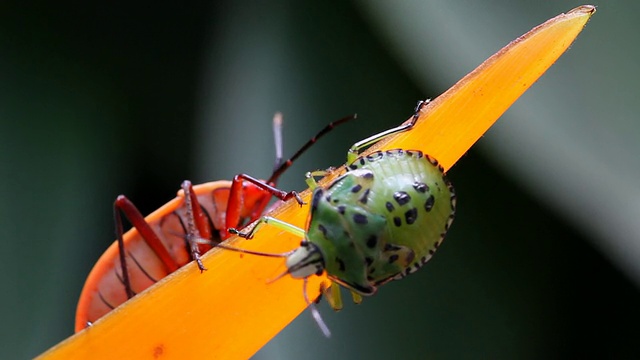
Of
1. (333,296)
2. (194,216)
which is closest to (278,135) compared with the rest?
(194,216)

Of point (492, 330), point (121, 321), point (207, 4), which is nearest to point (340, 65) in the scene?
point (207, 4)

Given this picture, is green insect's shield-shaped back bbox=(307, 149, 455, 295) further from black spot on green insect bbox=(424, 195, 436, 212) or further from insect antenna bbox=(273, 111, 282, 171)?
insect antenna bbox=(273, 111, 282, 171)


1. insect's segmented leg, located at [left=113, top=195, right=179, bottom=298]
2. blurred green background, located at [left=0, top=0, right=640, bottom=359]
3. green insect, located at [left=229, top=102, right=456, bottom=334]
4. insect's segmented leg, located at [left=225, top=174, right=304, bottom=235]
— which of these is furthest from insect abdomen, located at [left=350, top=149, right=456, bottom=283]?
insect's segmented leg, located at [left=113, top=195, right=179, bottom=298]

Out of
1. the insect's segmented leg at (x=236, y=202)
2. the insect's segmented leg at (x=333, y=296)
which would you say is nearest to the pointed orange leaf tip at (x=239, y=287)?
the insect's segmented leg at (x=333, y=296)

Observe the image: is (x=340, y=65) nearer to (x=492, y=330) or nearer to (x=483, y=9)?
(x=483, y=9)

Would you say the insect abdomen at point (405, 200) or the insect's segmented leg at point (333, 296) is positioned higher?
the insect abdomen at point (405, 200)

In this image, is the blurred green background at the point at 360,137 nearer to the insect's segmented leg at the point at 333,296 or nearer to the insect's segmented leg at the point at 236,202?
the insect's segmented leg at the point at 236,202

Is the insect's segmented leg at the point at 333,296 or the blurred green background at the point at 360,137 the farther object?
the blurred green background at the point at 360,137
